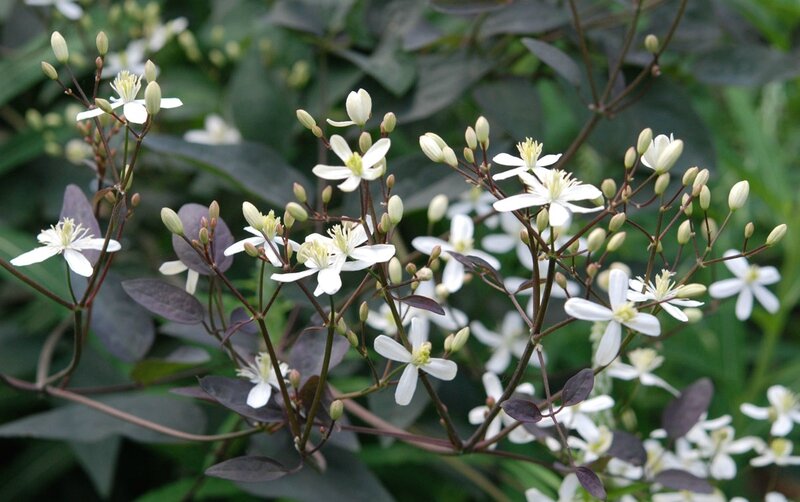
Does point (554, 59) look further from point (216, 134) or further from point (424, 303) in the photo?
point (216, 134)

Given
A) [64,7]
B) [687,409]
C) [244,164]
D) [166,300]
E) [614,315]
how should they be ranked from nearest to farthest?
[614,315] < [166,300] < [687,409] < [244,164] < [64,7]

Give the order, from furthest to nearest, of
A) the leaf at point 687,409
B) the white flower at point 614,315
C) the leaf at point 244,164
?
the leaf at point 244,164 < the leaf at point 687,409 < the white flower at point 614,315

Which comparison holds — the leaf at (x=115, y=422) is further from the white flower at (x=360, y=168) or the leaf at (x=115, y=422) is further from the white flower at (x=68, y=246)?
the white flower at (x=360, y=168)

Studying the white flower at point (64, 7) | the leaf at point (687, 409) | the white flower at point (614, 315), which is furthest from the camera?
the white flower at point (64, 7)

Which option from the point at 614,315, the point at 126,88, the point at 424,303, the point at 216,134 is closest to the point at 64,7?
the point at 216,134

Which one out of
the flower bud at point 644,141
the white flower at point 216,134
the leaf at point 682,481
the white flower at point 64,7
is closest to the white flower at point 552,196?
the flower bud at point 644,141

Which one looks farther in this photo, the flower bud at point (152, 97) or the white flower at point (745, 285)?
the white flower at point (745, 285)

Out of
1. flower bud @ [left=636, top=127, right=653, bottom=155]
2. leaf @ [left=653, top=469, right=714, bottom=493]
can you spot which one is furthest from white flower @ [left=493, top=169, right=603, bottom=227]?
leaf @ [left=653, top=469, right=714, bottom=493]
